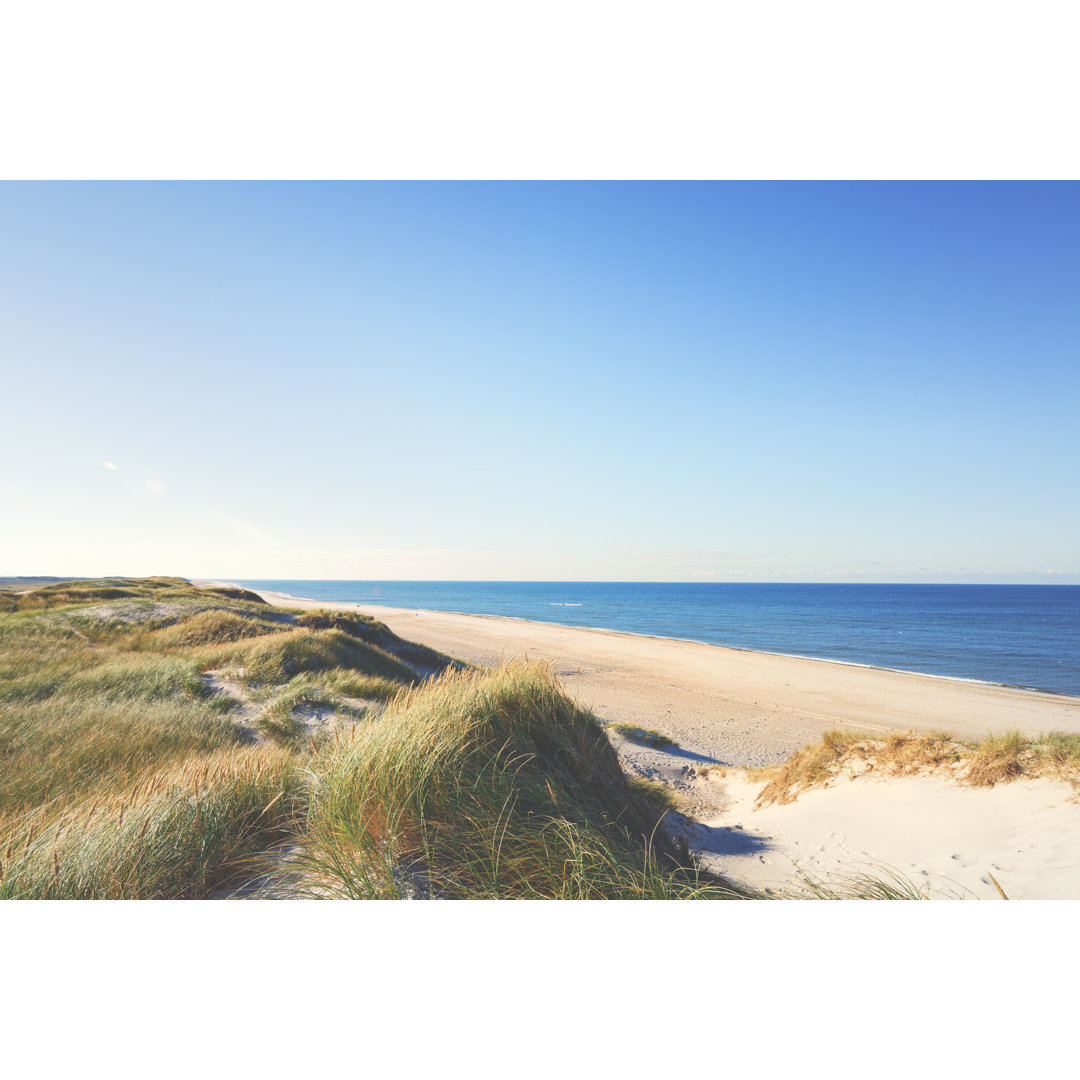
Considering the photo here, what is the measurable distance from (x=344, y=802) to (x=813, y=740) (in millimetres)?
16417

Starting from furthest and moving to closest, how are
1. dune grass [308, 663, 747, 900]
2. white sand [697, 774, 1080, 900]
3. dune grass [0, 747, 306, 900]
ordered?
white sand [697, 774, 1080, 900] < dune grass [308, 663, 747, 900] < dune grass [0, 747, 306, 900]

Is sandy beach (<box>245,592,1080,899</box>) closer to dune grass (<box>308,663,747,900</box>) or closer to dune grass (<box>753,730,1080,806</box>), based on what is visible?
dune grass (<box>753,730,1080,806</box>)

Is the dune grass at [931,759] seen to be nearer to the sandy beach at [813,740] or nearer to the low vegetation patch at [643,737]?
the sandy beach at [813,740]

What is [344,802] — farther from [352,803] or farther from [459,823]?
[459,823]

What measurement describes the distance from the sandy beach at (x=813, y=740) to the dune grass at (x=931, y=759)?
26 centimetres

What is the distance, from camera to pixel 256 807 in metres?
3.53

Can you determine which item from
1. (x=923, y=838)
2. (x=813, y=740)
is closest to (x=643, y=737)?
(x=813, y=740)

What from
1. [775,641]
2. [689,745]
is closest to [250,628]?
[689,745]

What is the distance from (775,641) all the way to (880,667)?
1183 centimetres

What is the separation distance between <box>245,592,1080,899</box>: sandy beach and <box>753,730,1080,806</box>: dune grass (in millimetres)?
255

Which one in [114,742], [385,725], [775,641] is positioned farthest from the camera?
[775,641]

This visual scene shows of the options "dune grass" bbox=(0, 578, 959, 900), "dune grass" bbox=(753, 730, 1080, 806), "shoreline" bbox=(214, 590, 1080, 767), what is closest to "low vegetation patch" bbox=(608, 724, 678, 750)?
"shoreline" bbox=(214, 590, 1080, 767)

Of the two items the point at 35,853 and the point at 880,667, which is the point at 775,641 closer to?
the point at 880,667

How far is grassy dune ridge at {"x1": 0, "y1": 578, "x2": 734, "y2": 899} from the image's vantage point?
2.71m
